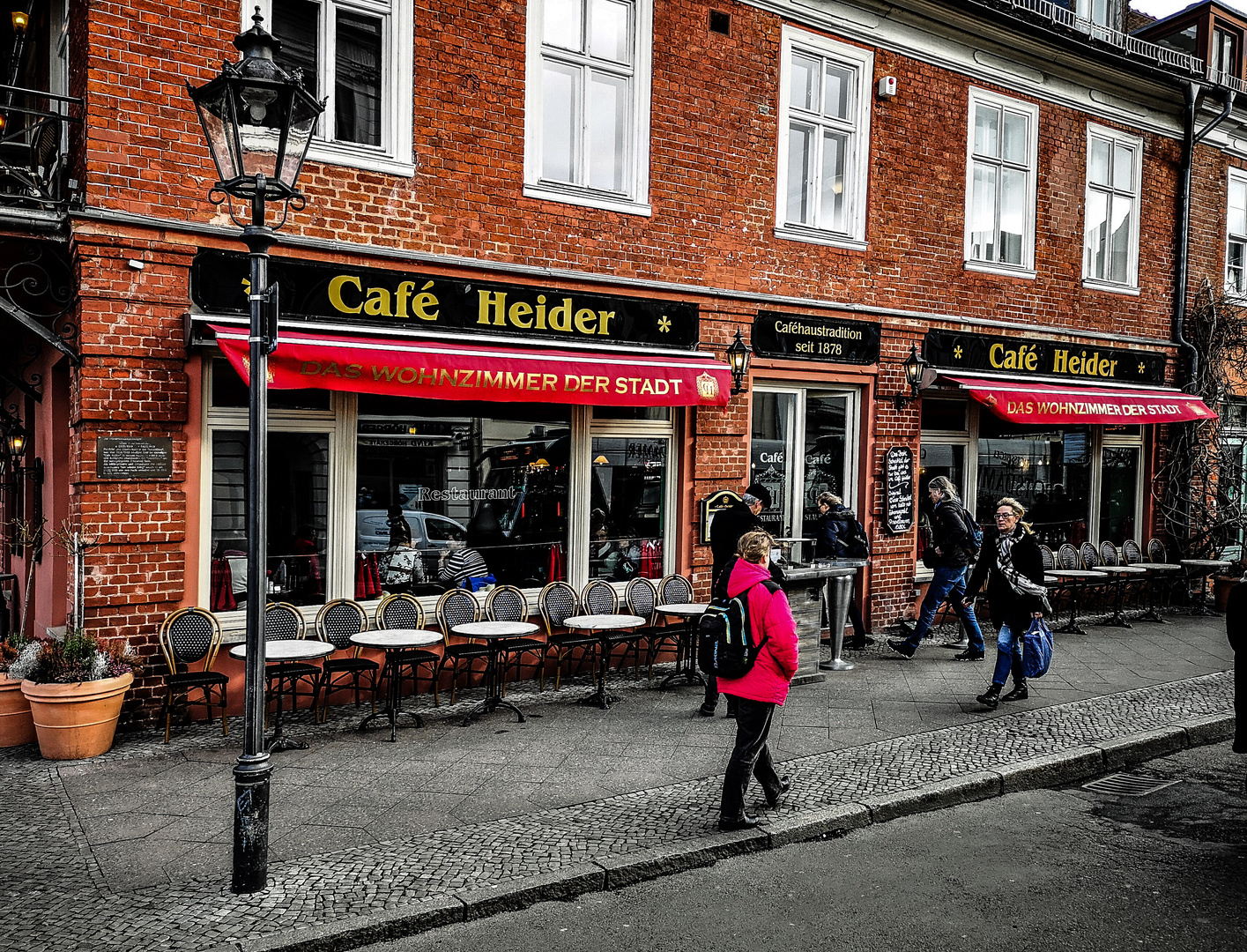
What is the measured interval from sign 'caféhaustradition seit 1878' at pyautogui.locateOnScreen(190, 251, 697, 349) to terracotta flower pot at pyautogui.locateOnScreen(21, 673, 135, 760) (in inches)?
114

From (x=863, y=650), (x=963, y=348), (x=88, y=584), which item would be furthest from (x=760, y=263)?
(x=88, y=584)

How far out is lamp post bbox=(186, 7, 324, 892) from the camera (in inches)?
187

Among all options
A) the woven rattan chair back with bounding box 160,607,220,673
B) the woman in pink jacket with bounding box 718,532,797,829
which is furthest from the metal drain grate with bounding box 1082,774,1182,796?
the woven rattan chair back with bounding box 160,607,220,673

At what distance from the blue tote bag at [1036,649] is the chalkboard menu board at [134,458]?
279 inches

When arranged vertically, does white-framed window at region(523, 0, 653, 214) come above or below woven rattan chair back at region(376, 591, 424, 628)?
above

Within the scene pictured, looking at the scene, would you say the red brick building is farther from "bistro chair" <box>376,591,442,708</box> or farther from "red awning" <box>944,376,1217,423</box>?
"bistro chair" <box>376,591,442,708</box>

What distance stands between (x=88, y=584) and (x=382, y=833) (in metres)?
3.27

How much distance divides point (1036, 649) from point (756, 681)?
12.8ft

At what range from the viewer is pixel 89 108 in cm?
724

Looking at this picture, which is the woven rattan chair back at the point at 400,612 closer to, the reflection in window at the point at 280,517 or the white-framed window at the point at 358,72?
the reflection in window at the point at 280,517

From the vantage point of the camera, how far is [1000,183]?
12805 mm

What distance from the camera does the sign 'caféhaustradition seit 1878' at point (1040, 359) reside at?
12.2 m

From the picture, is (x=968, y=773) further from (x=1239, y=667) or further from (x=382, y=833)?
(x=382, y=833)

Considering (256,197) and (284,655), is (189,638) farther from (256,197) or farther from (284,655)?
(256,197)
